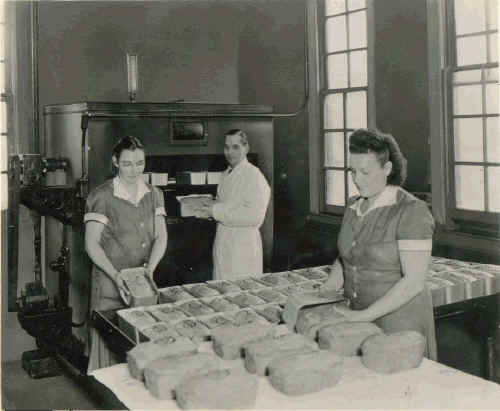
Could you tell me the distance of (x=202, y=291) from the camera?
250 centimetres

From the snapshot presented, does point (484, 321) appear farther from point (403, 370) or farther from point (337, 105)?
point (337, 105)

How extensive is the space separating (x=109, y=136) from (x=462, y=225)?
2.31 m

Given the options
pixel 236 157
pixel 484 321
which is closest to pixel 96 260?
pixel 236 157

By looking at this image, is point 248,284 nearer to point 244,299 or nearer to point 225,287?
point 225,287

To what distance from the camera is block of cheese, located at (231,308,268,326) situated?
6.84ft

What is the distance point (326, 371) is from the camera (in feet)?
5.25

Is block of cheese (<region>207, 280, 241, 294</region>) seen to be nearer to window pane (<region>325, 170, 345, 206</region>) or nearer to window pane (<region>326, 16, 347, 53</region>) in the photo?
window pane (<region>325, 170, 345, 206</region>)

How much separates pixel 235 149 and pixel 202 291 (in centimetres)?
149

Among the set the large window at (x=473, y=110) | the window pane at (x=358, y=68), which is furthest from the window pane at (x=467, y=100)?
the window pane at (x=358, y=68)

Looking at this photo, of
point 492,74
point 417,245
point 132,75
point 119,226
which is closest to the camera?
point 417,245

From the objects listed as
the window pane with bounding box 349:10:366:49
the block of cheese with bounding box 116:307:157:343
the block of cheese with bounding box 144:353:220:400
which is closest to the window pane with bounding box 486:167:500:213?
the window pane with bounding box 349:10:366:49

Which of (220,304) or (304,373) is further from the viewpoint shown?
(220,304)

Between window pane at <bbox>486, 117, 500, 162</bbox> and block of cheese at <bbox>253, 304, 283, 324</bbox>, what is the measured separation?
183cm

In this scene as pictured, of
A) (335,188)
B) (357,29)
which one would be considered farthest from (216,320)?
(357,29)
